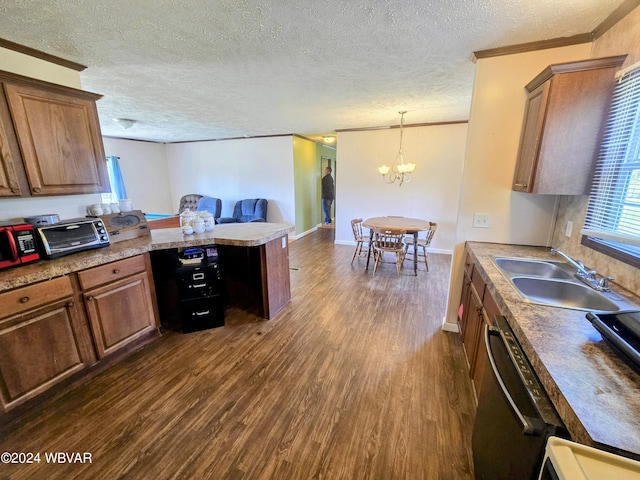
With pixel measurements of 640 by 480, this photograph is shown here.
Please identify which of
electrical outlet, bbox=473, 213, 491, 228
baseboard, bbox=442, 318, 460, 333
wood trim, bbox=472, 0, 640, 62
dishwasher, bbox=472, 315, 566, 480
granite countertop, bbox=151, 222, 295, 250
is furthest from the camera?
baseboard, bbox=442, 318, 460, 333

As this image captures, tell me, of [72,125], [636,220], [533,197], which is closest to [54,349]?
[72,125]

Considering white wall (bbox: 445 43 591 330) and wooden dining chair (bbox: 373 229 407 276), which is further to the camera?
wooden dining chair (bbox: 373 229 407 276)

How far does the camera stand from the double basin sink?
1256 millimetres

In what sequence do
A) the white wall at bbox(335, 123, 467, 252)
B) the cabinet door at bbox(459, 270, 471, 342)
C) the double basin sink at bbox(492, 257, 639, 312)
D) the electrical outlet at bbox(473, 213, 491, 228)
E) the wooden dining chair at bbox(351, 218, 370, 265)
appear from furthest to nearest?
the white wall at bbox(335, 123, 467, 252)
the wooden dining chair at bbox(351, 218, 370, 265)
the electrical outlet at bbox(473, 213, 491, 228)
the cabinet door at bbox(459, 270, 471, 342)
the double basin sink at bbox(492, 257, 639, 312)

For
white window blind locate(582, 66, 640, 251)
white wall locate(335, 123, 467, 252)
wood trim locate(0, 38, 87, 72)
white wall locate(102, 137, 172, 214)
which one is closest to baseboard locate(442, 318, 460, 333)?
white window blind locate(582, 66, 640, 251)

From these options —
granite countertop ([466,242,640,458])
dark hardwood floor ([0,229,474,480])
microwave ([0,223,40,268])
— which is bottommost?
dark hardwood floor ([0,229,474,480])

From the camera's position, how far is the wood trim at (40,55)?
1.85 meters

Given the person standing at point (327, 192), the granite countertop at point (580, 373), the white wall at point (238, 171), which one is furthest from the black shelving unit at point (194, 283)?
the person standing at point (327, 192)

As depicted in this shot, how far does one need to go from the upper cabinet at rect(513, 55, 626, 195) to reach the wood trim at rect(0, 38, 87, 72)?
3551mm

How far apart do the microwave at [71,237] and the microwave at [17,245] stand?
0.18ft

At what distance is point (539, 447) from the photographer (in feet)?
2.35

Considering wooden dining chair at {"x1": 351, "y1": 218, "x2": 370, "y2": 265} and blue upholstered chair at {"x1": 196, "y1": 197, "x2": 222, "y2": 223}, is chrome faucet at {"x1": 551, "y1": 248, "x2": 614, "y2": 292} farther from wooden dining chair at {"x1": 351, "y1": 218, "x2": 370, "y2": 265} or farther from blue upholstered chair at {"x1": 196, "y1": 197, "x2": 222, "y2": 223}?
blue upholstered chair at {"x1": 196, "y1": 197, "x2": 222, "y2": 223}

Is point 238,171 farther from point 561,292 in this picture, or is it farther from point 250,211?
point 561,292

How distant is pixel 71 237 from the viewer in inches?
77.5
